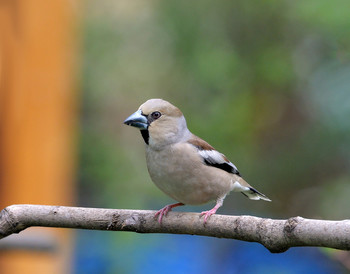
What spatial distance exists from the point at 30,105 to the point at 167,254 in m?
1.96

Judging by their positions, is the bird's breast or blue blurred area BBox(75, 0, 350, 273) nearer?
the bird's breast

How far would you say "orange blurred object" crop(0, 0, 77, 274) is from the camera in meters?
4.37

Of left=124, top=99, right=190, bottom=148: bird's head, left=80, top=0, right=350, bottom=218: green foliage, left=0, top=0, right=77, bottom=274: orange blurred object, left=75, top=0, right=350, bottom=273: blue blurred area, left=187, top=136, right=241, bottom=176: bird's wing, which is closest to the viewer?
left=124, top=99, right=190, bottom=148: bird's head

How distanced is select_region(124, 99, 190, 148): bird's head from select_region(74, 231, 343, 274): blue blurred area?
2133 mm

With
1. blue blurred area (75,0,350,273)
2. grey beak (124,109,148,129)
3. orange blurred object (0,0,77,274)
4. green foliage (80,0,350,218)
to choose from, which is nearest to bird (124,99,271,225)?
grey beak (124,109,148,129)

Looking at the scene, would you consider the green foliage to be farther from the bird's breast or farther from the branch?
the branch

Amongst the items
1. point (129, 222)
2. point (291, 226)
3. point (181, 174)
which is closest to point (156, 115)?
point (181, 174)

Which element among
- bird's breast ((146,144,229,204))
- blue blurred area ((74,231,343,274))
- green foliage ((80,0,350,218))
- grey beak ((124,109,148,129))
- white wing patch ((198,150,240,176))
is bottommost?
blue blurred area ((74,231,343,274))

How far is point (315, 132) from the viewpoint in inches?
220

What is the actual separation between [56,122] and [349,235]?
10.2 ft

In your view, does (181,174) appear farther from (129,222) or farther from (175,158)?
(129,222)

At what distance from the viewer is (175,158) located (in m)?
3.12

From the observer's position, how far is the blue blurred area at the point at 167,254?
505 cm

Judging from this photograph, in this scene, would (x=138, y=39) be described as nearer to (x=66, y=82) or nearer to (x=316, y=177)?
(x=66, y=82)
